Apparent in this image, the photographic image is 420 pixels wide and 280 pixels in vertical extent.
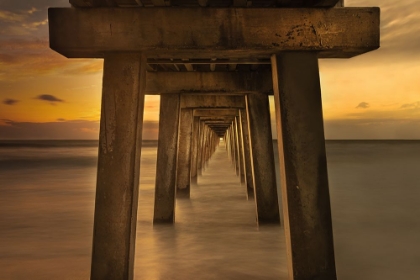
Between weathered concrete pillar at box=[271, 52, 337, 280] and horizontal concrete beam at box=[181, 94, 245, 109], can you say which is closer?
weathered concrete pillar at box=[271, 52, 337, 280]

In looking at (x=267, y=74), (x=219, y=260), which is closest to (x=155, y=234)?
(x=219, y=260)

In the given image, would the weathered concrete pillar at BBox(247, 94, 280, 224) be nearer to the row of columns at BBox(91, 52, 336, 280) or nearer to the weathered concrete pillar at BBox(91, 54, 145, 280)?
the row of columns at BBox(91, 52, 336, 280)

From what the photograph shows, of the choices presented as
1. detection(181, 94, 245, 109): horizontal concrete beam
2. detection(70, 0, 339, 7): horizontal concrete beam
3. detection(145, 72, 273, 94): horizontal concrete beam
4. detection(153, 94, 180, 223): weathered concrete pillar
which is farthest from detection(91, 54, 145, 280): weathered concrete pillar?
detection(181, 94, 245, 109): horizontal concrete beam

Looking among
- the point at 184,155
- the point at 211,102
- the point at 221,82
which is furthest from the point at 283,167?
the point at 184,155

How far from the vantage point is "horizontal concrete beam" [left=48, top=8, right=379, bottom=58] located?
450 cm

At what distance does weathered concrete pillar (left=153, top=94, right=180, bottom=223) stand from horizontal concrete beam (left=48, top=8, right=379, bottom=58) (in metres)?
4.65

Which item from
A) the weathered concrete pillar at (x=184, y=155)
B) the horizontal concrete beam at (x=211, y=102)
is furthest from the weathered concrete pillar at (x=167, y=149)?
the weathered concrete pillar at (x=184, y=155)

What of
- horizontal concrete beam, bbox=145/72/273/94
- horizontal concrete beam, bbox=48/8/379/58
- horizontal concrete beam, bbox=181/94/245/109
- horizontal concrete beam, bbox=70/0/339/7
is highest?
horizontal concrete beam, bbox=181/94/245/109

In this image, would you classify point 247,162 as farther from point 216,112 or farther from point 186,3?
point 186,3

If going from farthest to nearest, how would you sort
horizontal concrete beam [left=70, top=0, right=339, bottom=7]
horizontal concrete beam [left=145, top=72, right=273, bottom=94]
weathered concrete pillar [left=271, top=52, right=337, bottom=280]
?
horizontal concrete beam [left=145, top=72, right=273, bottom=94], weathered concrete pillar [left=271, top=52, right=337, bottom=280], horizontal concrete beam [left=70, top=0, right=339, bottom=7]

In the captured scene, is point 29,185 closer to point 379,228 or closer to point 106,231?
point 379,228

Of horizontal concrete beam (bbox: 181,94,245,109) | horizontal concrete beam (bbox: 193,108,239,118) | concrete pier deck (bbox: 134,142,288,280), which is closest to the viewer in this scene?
concrete pier deck (bbox: 134,142,288,280)

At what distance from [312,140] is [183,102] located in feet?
26.1

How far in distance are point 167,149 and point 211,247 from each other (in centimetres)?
280
